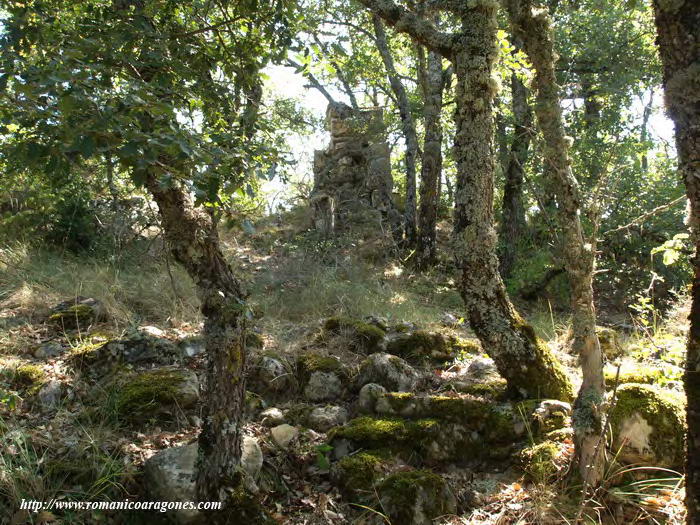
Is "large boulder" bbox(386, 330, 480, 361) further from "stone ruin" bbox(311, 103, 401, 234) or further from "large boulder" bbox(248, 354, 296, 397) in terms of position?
"stone ruin" bbox(311, 103, 401, 234)

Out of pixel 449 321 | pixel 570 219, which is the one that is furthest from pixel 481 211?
pixel 449 321

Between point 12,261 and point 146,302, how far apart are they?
2.27 metres

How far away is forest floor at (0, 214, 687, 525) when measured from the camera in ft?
8.81

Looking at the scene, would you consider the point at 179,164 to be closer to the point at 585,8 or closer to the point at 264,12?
the point at 264,12

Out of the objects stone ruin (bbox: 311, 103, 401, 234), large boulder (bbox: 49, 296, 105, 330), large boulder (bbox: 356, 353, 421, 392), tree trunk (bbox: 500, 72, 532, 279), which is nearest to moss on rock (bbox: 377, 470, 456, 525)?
large boulder (bbox: 356, 353, 421, 392)

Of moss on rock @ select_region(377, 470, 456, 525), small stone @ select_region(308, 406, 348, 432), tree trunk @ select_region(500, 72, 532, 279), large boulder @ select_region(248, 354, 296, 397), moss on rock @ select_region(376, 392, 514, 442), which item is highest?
tree trunk @ select_region(500, 72, 532, 279)

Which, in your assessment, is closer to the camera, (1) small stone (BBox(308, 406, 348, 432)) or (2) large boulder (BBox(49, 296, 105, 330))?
(1) small stone (BBox(308, 406, 348, 432))

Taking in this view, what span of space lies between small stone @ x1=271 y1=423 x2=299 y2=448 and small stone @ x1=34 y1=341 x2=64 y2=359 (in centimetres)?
219

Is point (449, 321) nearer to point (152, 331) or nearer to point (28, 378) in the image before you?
point (152, 331)

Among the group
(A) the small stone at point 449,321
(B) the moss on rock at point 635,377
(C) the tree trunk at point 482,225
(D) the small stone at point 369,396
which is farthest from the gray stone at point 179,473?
(A) the small stone at point 449,321

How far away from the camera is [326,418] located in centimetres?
368

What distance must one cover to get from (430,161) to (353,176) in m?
4.35

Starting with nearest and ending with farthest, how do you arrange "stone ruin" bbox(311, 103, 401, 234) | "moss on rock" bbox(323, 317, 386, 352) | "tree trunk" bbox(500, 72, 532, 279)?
"moss on rock" bbox(323, 317, 386, 352) < "tree trunk" bbox(500, 72, 532, 279) < "stone ruin" bbox(311, 103, 401, 234)

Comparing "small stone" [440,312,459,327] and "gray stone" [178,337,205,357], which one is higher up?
"small stone" [440,312,459,327]
